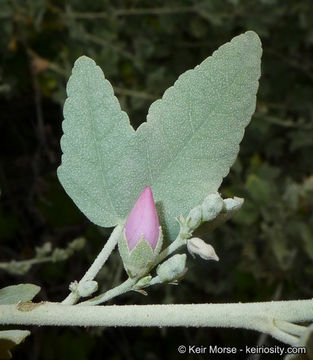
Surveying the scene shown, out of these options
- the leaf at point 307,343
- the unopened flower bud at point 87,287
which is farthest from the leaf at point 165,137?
the leaf at point 307,343

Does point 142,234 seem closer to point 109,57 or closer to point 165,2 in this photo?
point 109,57

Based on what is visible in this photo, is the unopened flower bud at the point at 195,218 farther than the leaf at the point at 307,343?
Yes

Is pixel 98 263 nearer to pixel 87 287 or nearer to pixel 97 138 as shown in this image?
pixel 87 287

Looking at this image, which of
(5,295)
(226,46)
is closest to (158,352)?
(5,295)

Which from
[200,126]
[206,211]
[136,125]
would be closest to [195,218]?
[206,211]

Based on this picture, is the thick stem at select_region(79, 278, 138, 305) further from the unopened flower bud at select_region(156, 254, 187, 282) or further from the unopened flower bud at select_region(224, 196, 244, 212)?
the unopened flower bud at select_region(224, 196, 244, 212)

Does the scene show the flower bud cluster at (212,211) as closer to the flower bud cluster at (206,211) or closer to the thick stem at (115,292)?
the flower bud cluster at (206,211)

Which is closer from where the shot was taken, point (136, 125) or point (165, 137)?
point (165, 137)
